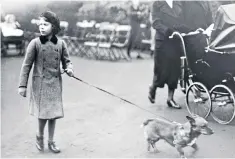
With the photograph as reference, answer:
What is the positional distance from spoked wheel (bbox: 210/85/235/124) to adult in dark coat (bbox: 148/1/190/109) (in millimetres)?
796

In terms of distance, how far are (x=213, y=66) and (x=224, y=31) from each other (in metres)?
0.54

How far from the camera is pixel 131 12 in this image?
598 inches


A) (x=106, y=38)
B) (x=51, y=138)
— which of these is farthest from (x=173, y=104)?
(x=106, y=38)

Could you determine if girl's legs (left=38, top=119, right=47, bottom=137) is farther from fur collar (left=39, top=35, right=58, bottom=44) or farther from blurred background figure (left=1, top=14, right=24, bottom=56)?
Result: blurred background figure (left=1, top=14, right=24, bottom=56)

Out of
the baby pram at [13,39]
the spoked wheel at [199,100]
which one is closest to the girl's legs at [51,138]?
the spoked wheel at [199,100]

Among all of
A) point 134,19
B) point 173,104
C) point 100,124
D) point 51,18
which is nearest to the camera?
point 51,18

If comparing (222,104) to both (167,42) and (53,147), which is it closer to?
(167,42)

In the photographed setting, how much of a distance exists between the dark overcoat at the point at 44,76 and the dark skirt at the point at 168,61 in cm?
255

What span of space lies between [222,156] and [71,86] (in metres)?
5.25

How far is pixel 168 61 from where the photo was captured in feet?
24.5

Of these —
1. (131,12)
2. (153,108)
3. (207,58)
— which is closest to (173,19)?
(207,58)

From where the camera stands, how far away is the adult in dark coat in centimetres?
726

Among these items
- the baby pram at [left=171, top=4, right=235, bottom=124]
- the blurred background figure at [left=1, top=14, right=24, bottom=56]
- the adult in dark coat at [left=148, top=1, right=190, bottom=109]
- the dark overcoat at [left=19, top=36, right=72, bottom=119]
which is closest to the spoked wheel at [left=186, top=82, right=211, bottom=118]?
the baby pram at [left=171, top=4, right=235, bottom=124]

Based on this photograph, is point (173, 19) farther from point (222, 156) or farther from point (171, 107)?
point (222, 156)
